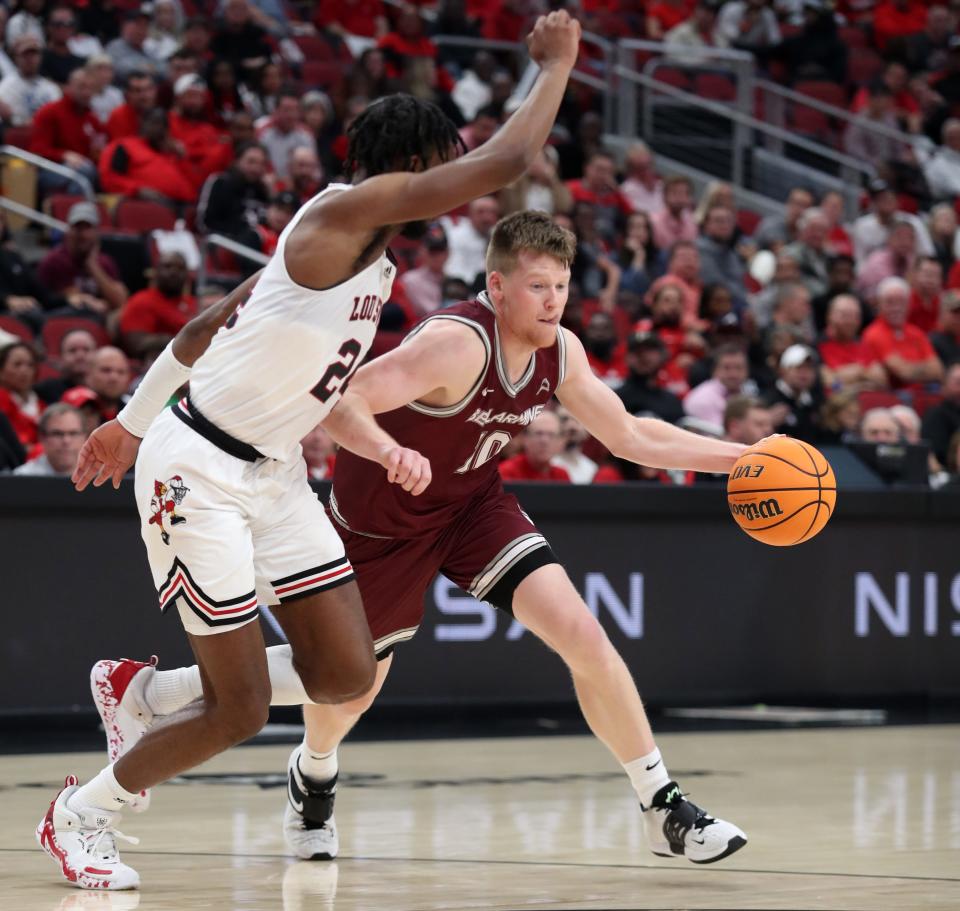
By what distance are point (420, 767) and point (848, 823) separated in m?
2.23

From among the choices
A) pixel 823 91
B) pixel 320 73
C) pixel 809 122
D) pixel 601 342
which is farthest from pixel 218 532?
pixel 823 91

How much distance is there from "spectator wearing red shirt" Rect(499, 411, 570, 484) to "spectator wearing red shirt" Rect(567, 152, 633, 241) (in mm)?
5333

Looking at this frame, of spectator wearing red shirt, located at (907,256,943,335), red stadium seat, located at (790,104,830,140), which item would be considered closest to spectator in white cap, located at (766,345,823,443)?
spectator wearing red shirt, located at (907,256,943,335)

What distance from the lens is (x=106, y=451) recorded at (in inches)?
207

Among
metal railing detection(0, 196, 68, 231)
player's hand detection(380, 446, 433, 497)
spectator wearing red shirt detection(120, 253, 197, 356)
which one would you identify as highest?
metal railing detection(0, 196, 68, 231)

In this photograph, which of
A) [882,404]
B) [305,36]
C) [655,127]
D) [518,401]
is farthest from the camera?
[655,127]

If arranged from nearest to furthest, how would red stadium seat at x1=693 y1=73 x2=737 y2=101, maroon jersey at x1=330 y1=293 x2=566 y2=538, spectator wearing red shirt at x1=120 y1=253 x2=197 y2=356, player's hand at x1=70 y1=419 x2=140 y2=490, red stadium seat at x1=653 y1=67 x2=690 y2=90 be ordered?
1. player's hand at x1=70 y1=419 x2=140 y2=490
2. maroon jersey at x1=330 y1=293 x2=566 y2=538
3. spectator wearing red shirt at x1=120 y1=253 x2=197 y2=356
4. red stadium seat at x1=653 y1=67 x2=690 y2=90
5. red stadium seat at x1=693 y1=73 x2=737 y2=101

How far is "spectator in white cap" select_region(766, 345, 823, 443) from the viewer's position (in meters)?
11.5

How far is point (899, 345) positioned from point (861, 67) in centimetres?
689

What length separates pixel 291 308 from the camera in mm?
4742

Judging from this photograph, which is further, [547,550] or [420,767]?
[420,767]

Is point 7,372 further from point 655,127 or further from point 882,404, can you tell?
point 655,127

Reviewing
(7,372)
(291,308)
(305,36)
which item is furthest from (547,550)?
(305,36)

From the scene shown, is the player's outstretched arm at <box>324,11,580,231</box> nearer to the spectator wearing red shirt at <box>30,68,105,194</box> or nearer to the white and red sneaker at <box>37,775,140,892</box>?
the white and red sneaker at <box>37,775,140,892</box>
